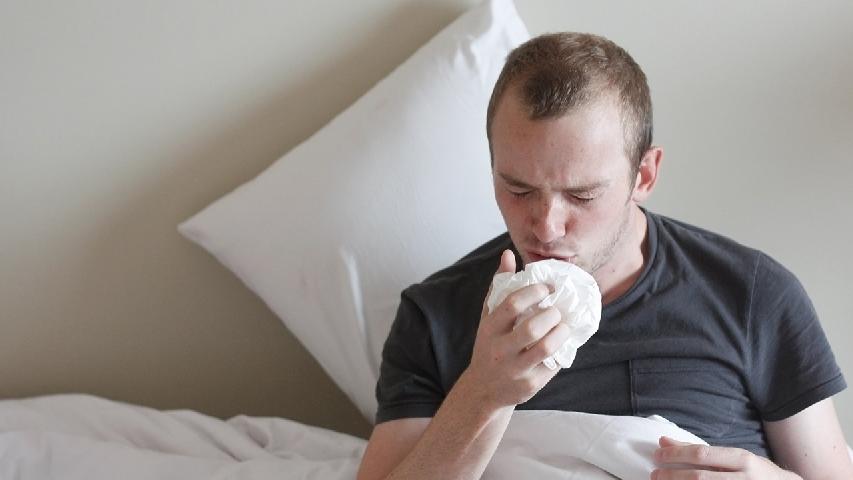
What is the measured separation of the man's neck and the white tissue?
0.64 feet

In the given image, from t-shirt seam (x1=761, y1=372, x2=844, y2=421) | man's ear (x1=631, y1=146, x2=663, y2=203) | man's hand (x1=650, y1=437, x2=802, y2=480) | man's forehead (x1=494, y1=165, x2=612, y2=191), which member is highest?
man's forehead (x1=494, y1=165, x2=612, y2=191)

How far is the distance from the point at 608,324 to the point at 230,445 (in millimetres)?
624

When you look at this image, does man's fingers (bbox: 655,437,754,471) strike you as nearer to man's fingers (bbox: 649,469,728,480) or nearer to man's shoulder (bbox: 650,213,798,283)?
man's fingers (bbox: 649,469,728,480)

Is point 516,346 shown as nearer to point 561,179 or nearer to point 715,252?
point 561,179

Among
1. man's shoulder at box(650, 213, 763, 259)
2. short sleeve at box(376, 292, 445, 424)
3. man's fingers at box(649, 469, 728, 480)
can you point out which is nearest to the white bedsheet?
man's fingers at box(649, 469, 728, 480)

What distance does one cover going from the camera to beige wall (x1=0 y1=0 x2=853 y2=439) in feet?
5.20

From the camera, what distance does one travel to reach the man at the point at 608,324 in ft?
3.79

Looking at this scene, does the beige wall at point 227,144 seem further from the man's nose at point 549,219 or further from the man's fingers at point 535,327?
the man's fingers at point 535,327

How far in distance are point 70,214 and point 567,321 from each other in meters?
0.97

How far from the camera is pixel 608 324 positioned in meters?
1.30

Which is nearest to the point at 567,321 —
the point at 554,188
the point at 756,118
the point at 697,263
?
the point at 554,188

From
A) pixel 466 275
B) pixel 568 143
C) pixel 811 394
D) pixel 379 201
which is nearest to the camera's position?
pixel 568 143

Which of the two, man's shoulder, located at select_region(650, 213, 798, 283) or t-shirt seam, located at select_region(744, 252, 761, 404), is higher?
man's shoulder, located at select_region(650, 213, 798, 283)

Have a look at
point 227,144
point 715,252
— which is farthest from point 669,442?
point 227,144
